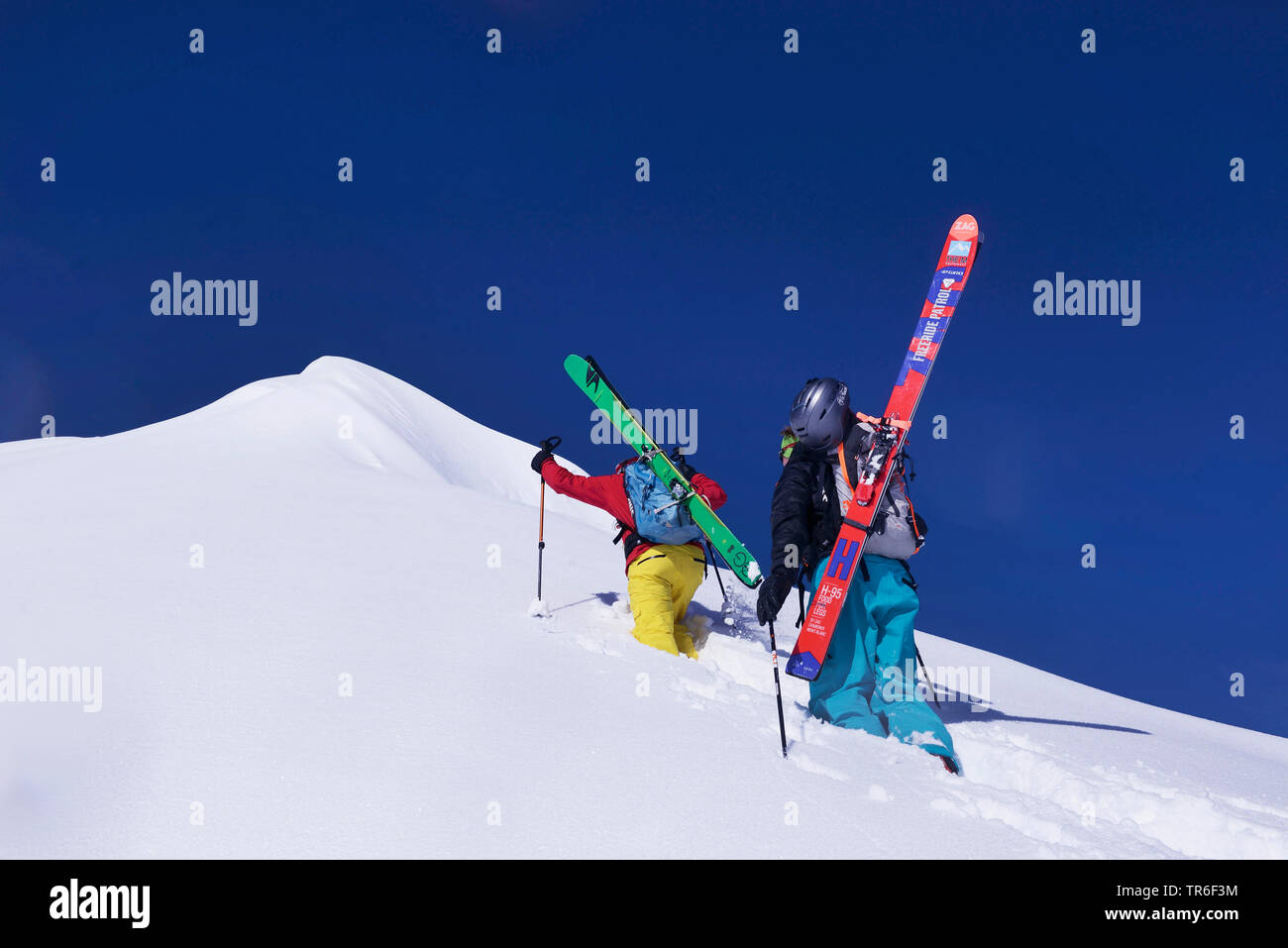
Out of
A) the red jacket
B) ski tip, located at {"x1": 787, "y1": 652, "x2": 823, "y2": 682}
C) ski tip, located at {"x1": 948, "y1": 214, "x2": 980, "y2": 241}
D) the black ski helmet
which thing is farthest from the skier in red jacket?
ski tip, located at {"x1": 948, "y1": 214, "x2": 980, "y2": 241}

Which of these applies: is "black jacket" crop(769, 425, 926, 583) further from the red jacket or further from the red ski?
the red jacket

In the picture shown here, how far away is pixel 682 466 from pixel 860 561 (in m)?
1.88

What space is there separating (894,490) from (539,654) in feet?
8.51

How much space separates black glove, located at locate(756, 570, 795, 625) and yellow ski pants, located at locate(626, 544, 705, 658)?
1097mm

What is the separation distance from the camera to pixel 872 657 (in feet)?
17.1

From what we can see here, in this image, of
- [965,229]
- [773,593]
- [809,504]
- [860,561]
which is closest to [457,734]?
[773,593]

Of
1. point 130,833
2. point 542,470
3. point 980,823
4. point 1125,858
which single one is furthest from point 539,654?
point 1125,858

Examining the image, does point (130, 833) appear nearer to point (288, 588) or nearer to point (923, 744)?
point (288, 588)

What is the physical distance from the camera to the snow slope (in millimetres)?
3309

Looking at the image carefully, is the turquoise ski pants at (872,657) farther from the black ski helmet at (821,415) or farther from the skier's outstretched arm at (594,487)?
the skier's outstretched arm at (594,487)

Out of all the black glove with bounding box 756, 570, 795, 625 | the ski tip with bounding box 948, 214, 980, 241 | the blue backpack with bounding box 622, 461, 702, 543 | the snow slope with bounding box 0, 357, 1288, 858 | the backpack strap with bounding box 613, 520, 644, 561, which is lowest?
the snow slope with bounding box 0, 357, 1288, 858

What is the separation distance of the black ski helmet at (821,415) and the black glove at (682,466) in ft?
4.49

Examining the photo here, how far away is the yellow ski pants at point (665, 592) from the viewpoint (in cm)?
609

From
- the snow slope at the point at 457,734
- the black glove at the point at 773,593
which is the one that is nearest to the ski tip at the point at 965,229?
the black glove at the point at 773,593
